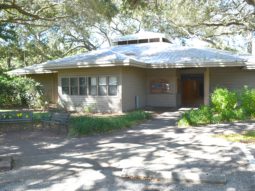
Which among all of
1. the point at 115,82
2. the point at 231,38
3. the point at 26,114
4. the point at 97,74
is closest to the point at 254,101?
the point at 115,82

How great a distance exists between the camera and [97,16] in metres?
16.7

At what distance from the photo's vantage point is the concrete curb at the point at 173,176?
5910 mm

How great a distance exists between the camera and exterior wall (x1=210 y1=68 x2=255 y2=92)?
1959 centimetres

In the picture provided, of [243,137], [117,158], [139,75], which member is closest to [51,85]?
[139,75]

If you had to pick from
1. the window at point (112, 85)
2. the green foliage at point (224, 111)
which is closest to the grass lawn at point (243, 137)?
the green foliage at point (224, 111)

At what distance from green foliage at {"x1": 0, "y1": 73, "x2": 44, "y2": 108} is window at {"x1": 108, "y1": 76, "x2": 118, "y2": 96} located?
503 centimetres

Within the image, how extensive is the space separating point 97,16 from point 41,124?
22.4 feet

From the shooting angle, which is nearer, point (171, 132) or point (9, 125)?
point (171, 132)

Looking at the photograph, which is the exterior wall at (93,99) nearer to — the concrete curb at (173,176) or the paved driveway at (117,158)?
the paved driveway at (117,158)

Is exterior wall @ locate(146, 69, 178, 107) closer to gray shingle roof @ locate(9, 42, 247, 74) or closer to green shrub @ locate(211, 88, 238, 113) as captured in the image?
gray shingle roof @ locate(9, 42, 247, 74)

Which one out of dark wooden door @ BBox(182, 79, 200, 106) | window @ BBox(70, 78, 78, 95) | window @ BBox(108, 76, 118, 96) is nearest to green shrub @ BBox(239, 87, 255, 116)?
window @ BBox(108, 76, 118, 96)

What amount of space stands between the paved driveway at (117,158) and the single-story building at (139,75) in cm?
620

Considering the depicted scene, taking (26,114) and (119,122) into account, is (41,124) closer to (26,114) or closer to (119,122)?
(26,114)

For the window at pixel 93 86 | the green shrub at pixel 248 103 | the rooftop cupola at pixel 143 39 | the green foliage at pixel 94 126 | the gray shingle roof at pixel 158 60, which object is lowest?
the green foliage at pixel 94 126
